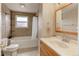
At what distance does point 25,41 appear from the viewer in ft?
8.99

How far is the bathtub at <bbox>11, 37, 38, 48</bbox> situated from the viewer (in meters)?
2.51

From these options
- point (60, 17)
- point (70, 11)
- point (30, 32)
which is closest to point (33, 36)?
point (30, 32)

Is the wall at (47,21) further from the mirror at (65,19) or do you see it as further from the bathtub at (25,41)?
the bathtub at (25,41)

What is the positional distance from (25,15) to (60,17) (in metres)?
→ 0.92

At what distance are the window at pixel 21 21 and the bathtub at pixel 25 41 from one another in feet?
1.10

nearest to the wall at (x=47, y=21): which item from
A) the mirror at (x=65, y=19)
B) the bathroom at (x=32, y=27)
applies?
the bathroom at (x=32, y=27)

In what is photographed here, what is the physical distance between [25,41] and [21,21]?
0.56 metres

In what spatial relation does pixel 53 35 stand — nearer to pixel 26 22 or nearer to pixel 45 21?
pixel 45 21

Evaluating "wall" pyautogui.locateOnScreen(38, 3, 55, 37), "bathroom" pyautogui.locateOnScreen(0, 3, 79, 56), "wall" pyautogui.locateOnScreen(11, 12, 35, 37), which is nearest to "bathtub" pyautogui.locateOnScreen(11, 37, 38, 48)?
"bathroom" pyautogui.locateOnScreen(0, 3, 79, 56)

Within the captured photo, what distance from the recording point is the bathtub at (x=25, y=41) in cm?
251

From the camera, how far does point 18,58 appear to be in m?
0.84

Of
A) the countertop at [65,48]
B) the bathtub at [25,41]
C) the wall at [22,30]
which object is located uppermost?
the wall at [22,30]

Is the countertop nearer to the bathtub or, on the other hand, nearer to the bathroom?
the bathroom

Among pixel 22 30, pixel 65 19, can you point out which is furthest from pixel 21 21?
pixel 65 19
